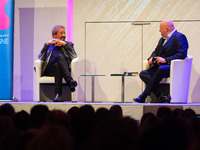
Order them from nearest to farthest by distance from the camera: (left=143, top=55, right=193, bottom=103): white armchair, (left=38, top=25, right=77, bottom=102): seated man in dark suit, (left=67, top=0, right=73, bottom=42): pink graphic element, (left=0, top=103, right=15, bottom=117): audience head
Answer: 1. (left=0, top=103, right=15, bottom=117): audience head
2. (left=143, top=55, right=193, bottom=103): white armchair
3. (left=38, top=25, right=77, bottom=102): seated man in dark suit
4. (left=67, top=0, right=73, bottom=42): pink graphic element

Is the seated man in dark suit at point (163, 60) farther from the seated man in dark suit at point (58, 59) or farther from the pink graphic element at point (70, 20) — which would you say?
the pink graphic element at point (70, 20)

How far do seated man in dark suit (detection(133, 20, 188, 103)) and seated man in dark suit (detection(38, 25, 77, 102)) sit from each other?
1.12 meters

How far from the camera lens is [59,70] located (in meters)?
3.87

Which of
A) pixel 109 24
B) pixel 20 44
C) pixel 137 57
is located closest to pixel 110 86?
pixel 137 57

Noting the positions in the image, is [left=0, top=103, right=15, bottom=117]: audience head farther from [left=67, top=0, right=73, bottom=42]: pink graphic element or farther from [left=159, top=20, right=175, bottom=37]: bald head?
[left=67, top=0, right=73, bottom=42]: pink graphic element

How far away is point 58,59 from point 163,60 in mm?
1619

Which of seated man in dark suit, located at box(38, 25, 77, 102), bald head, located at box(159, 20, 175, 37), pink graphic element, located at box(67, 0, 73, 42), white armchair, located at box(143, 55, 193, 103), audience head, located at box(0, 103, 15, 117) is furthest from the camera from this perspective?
pink graphic element, located at box(67, 0, 73, 42)

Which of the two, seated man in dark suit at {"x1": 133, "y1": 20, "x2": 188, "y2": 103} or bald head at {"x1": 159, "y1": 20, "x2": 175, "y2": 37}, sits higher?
bald head at {"x1": 159, "y1": 20, "x2": 175, "y2": 37}

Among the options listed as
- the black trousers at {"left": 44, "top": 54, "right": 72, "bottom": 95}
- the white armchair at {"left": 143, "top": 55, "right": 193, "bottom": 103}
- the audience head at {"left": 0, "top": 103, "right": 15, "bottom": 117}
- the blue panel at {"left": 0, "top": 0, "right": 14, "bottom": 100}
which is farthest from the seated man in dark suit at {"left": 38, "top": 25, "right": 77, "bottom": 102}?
the audience head at {"left": 0, "top": 103, "right": 15, "bottom": 117}

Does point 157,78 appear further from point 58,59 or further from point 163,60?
point 58,59

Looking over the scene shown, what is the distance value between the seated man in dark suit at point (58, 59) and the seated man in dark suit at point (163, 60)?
1.12 m

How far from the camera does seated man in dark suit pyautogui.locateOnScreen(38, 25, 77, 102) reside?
3.82 metres

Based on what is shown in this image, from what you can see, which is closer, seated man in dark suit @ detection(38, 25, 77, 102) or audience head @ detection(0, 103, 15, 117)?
audience head @ detection(0, 103, 15, 117)

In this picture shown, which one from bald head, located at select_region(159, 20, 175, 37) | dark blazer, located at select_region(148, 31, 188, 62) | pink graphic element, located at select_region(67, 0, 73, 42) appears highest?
pink graphic element, located at select_region(67, 0, 73, 42)
